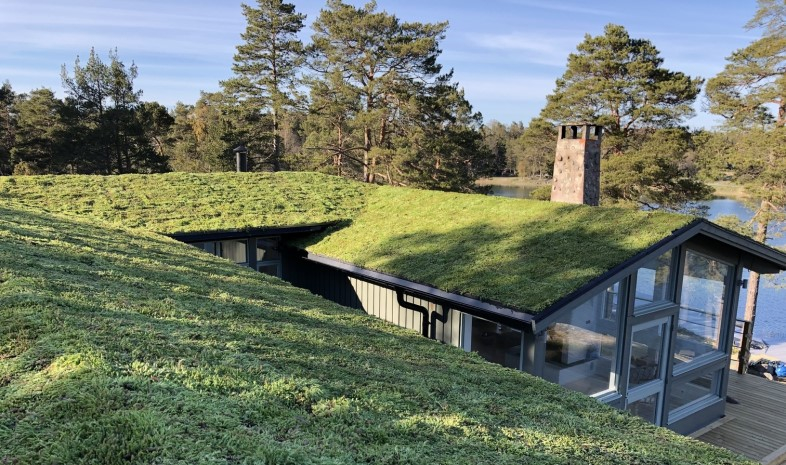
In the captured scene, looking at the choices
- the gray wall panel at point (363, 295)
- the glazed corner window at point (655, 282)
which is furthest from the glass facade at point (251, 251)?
the glazed corner window at point (655, 282)

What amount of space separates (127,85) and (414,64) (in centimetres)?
1466

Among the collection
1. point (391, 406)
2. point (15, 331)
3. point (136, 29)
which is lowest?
point (391, 406)

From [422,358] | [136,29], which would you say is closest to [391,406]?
[422,358]

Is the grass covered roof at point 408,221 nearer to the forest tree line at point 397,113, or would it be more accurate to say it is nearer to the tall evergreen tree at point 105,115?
the forest tree line at point 397,113

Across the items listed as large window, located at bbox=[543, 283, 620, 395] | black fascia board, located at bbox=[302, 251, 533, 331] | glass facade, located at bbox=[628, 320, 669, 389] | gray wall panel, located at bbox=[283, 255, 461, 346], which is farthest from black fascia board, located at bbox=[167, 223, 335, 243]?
glass facade, located at bbox=[628, 320, 669, 389]

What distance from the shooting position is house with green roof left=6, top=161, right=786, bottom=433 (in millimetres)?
6820

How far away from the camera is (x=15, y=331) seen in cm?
223

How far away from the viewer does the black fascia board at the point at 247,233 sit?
919cm

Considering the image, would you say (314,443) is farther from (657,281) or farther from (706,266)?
(706,266)

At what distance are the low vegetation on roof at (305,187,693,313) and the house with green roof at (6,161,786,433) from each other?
3 cm

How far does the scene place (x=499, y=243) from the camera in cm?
806

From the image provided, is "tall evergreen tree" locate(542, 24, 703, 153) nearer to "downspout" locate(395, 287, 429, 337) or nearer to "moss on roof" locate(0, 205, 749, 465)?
"downspout" locate(395, 287, 429, 337)

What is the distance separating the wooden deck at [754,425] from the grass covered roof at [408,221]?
422cm

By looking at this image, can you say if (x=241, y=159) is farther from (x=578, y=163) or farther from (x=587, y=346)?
(x=587, y=346)
